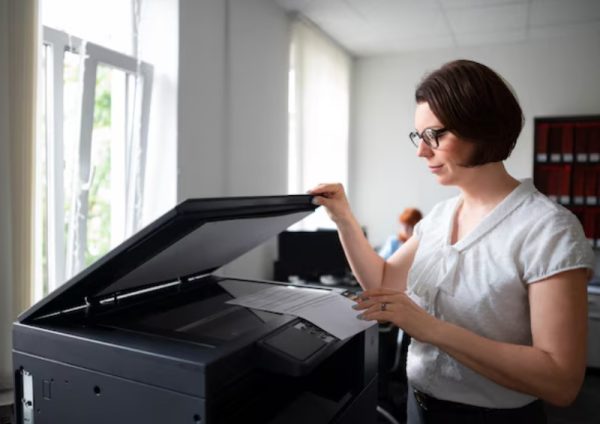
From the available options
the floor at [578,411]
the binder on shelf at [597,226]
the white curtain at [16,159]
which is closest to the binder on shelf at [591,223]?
the binder on shelf at [597,226]

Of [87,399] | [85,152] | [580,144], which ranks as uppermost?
[580,144]

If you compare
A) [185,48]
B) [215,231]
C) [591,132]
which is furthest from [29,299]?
[591,132]

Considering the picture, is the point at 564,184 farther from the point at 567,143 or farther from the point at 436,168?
the point at 436,168

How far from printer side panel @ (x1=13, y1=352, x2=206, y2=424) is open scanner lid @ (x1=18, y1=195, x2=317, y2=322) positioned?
10 centimetres

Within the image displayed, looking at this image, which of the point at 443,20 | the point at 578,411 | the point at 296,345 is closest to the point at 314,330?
the point at 296,345

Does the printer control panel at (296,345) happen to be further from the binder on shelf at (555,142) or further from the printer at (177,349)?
the binder on shelf at (555,142)

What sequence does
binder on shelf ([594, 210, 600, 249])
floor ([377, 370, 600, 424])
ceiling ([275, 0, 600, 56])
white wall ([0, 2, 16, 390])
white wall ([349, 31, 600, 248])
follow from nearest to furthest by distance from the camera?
white wall ([0, 2, 16, 390]) < floor ([377, 370, 600, 424]) < ceiling ([275, 0, 600, 56]) < binder on shelf ([594, 210, 600, 249]) < white wall ([349, 31, 600, 248])

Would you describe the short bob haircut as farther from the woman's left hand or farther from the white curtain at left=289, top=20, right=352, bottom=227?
the white curtain at left=289, top=20, right=352, bottom=227

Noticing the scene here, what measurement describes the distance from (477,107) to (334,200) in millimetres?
415

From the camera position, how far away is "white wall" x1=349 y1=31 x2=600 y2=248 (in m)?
4.04

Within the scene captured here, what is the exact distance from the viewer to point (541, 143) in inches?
155

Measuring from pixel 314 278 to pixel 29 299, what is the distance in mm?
2001

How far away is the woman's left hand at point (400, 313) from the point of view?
Answer: 811 millimetres

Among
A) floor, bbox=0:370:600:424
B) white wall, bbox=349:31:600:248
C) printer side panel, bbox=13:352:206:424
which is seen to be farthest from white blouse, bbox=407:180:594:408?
white wall, bbox=349:31:600:248
